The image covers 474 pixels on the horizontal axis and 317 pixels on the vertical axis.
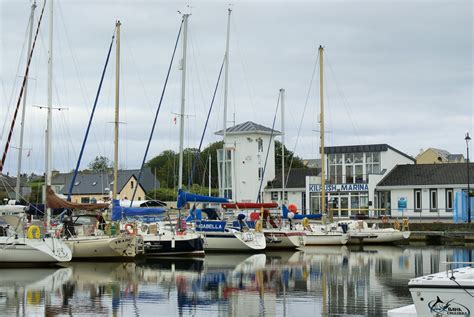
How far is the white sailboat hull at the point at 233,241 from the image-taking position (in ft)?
143

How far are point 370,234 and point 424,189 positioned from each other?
15150 mm

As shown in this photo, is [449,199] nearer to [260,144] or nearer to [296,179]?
[296,179]

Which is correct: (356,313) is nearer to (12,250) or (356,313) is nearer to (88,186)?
(12,250)

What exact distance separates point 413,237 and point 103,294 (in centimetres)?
3734

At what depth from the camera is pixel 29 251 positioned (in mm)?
33312

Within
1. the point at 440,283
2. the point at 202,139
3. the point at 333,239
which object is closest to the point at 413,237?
the point at 333,239

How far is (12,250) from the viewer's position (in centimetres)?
3341

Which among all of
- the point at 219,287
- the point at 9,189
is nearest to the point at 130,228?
the point at 219,287

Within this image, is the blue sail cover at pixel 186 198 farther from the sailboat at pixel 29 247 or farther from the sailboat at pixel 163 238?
the sailboat at pixel 29 247

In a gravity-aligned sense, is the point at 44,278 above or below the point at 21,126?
below

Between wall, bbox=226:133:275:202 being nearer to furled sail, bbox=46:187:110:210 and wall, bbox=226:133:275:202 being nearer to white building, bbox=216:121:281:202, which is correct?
white building, bbox=216:121:281:202

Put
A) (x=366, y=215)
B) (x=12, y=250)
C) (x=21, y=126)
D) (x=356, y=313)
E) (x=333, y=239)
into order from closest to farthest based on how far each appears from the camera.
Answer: (x=356, y=313), (x=12, y=250), (x=21, y=126), (x=333, y=239), (x=366, y=215)

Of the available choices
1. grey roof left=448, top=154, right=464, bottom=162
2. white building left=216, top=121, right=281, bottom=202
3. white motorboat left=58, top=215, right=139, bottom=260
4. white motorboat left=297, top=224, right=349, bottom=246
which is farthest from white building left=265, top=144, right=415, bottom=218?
grey roof left=448, top=154, right=464, bottom=162

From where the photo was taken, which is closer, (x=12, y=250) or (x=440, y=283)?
(x=440, y=283)
